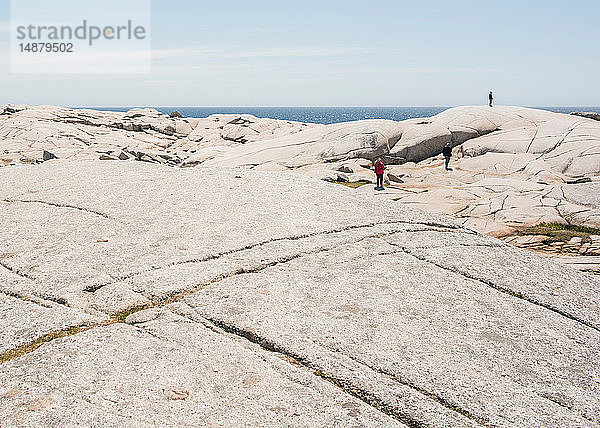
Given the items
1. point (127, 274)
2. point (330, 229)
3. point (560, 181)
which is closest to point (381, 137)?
point (560, 181)

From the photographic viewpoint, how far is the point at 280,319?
6.30 meters

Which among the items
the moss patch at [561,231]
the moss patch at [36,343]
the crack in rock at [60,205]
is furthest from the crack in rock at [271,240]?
the moss patch at [561,231]

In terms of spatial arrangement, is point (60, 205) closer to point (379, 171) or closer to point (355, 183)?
point (379, 171)

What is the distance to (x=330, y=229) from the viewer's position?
9.38 meters

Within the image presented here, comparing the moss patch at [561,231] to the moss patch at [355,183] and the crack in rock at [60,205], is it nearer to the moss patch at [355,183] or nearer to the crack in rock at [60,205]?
the moss patch at [355,183]

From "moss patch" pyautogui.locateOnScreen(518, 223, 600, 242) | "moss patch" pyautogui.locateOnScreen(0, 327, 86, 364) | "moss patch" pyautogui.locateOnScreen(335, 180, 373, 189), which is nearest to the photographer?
"moss patch" pyautogui.locateOnScreen(0, 327, 86, 364)

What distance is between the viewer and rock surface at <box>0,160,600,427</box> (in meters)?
4.90

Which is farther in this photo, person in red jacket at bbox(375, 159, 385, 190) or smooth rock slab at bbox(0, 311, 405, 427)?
person in red jacket at bbox(375, 159, 385, 190)

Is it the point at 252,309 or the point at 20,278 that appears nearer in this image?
the point at 252,309

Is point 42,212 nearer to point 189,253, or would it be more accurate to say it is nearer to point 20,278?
point 20,278

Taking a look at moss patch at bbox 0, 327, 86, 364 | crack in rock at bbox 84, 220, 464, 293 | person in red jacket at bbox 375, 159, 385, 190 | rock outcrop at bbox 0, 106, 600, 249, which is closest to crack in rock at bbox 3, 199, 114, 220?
crack in rock at bbox 84, 220, 464, 293

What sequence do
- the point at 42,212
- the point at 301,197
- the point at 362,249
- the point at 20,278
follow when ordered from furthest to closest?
the point at 301,197 < the point at 42,212 < the point at 362,249 < the point at 20,278

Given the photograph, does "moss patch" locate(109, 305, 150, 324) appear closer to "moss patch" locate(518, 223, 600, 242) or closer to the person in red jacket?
"moss patch" locate(518, 223, 600, 242)

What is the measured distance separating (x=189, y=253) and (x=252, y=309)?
2005 mm
